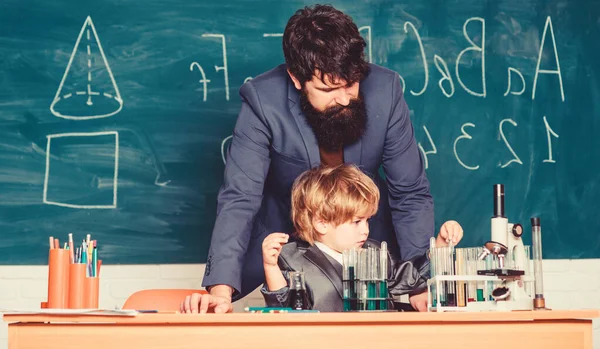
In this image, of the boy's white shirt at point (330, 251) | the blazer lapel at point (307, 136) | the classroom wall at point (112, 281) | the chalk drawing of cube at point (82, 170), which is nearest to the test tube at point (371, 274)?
the boy's white shirt at point (330, 251)

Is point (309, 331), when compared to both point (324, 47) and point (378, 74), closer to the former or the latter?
point (324, 47)

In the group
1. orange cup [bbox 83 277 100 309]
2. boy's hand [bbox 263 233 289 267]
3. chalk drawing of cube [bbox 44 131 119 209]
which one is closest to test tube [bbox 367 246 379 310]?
boy's hand [bbox 263 233 289 267]

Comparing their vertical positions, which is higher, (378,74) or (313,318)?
(378,74)

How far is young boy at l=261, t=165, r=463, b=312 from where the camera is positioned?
6.84 feet

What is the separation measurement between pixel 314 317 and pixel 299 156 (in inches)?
42.9

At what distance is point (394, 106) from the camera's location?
8.54 ft

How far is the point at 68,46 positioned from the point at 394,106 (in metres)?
1.47

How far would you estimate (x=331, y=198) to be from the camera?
233 cm

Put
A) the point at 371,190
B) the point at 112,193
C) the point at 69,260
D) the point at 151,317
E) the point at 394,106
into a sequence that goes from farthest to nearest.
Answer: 1. the point at 112,193
2. the point at 394,106
3. the point at 371,190
4. the point at 69,260
5. the point at 151,317

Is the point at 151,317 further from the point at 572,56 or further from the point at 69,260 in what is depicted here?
the point at 572,56

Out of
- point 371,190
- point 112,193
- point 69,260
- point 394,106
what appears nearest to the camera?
point 69,260

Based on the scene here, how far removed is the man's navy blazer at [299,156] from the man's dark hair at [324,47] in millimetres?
133

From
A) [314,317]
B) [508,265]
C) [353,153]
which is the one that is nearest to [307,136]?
[353,153]

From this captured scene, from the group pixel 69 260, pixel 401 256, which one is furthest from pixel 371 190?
pixel 69 260
